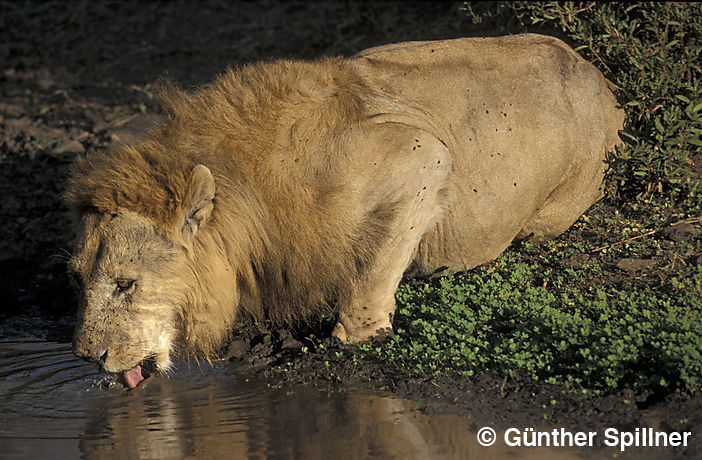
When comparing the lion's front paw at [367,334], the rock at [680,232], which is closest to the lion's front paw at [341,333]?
the lion's front paw at [367,334]

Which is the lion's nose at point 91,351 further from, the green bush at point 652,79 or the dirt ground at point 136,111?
the green bush at point 652,79

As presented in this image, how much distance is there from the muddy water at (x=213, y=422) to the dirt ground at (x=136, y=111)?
9.0 inches

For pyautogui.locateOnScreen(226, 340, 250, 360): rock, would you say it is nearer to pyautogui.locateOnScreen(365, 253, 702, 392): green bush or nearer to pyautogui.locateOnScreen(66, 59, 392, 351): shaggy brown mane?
pyautogui.locateOnScreen(66, 59, 392, 351): shaggy brown mane

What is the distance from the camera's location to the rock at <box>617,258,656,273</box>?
6.20m

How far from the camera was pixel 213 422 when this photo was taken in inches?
201

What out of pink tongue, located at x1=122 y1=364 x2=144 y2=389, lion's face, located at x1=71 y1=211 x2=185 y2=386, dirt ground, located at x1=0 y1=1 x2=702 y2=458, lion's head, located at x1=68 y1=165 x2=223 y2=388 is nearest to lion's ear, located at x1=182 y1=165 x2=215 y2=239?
lion's head, located at x1=68 y1=165 x2=223 y2=388

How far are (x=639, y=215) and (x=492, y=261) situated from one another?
3.67 ft

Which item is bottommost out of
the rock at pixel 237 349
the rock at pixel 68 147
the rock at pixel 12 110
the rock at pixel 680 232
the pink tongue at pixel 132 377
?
the rock at pixel 237 349

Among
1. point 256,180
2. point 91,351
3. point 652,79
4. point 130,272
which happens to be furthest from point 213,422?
point 652,79

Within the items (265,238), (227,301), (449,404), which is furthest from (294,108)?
(449,404)

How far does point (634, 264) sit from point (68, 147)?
5.31 meters

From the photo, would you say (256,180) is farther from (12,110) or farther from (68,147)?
(12,110)

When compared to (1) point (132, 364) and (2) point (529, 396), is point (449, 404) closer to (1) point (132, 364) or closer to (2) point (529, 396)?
(2) point (529, 396)

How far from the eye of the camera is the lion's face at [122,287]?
522 centimetres
